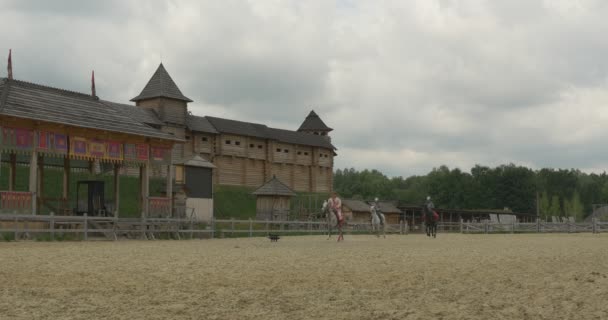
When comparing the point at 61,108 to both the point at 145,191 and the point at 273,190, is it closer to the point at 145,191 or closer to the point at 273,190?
the point at 145,191

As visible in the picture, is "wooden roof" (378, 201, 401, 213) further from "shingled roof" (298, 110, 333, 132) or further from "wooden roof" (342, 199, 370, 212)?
"shingled roof" (298, 110, 333, 132)

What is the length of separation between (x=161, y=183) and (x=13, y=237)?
3071cm

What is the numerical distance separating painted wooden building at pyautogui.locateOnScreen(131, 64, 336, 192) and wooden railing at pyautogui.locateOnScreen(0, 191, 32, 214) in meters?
25.2

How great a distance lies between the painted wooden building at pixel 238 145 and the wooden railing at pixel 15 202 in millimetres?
25243

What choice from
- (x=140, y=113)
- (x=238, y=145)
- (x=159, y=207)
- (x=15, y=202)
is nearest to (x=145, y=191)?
(x=159, y=207)

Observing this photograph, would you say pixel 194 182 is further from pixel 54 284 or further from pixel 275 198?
pixel 54 284

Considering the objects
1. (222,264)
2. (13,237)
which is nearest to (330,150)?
(13,237)

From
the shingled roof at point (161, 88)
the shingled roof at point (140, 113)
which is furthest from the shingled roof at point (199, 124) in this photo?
the shingled roof at point (140, 113)

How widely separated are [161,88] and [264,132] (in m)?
14.6

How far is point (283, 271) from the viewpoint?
39.3ft

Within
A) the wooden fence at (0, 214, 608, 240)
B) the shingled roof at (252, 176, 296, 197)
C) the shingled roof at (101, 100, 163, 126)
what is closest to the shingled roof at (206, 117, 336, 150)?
the shingled roof at (101, 100, 163, 126)

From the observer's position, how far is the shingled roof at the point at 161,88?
196 ft

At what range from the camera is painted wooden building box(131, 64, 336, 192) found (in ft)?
197

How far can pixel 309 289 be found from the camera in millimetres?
9750
